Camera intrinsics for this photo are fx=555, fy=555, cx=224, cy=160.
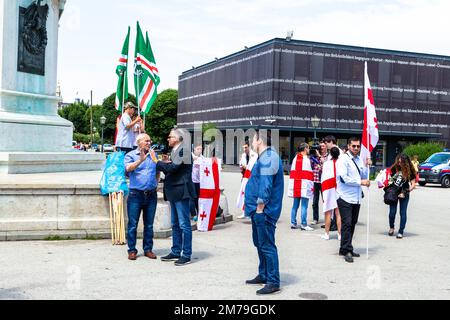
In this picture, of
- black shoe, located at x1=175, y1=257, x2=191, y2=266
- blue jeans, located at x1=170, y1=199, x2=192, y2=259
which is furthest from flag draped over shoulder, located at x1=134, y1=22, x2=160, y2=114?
black shoe, located at x1=175, y1=257, x2=191, y2=266

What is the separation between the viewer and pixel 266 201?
21.0 ft

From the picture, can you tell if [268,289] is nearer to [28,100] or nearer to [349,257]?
[349,257]

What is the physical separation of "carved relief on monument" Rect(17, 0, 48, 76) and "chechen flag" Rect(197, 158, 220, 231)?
550cm

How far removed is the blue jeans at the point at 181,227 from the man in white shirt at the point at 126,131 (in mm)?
4144

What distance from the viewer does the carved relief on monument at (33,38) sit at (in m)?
13.5

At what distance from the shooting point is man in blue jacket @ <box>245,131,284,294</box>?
6.40m

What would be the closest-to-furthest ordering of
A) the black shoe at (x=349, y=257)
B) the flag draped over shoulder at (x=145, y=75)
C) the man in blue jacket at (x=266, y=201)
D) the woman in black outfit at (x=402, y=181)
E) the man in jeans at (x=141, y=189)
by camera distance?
the man in blue jacket at (x=266, y=201)
the man in jeans at (x=141, y=189)
the black shoe at (x=349, y=257)
the woman in black outfit at (x=402, y=181)
the flag draped over shoulder at (x=145, y=75)

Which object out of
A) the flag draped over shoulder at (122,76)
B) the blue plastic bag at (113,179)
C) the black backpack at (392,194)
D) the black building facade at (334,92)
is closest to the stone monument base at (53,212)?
the blue plastic bag at (113,179)

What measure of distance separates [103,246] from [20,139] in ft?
18.1

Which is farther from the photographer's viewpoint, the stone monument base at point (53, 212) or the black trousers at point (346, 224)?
the stone monument base at point (53, 212)

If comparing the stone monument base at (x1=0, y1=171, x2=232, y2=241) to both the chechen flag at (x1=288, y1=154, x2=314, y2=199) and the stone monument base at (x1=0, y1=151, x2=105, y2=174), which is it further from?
the chechen flag at (x1=288, y1=154, x2=314, y2=199)

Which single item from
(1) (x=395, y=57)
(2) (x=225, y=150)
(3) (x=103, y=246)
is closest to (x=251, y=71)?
(2) (x=225, y=150)

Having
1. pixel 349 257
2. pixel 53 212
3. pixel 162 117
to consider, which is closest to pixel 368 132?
pixel 349 257

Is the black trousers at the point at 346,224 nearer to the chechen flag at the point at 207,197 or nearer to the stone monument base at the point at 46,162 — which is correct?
the chechen flag at the point at 207,197
